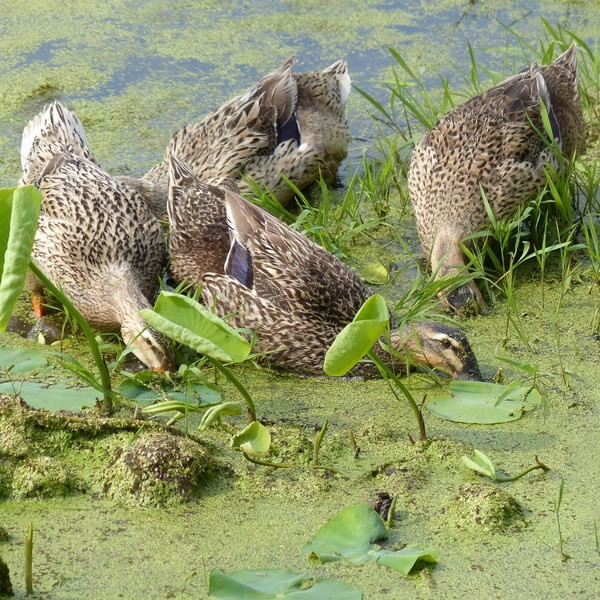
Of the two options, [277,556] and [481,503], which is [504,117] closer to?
[481,503]

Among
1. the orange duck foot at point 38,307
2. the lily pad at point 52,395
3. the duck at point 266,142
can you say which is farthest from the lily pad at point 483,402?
the duck at point 266,142

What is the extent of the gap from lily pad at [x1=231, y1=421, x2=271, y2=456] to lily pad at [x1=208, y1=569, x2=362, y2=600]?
2.15ft

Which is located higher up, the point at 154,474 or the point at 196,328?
the point at 196,328

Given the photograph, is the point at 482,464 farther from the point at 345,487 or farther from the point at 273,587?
the point at 273,587

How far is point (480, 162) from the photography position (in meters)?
5.96

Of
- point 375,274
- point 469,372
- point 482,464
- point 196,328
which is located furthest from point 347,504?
point 375,274

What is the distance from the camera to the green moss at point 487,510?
12.0ft

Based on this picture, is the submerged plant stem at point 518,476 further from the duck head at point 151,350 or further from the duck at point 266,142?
the duck at point 266,142

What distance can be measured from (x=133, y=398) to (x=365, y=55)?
14.8 feet

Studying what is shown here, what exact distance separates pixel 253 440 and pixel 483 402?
1030 mm

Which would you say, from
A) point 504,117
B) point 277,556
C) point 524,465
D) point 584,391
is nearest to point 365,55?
point 504,117

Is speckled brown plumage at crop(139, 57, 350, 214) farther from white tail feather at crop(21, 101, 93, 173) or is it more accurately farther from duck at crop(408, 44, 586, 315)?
duck at crop(408, 44, 586, 315)

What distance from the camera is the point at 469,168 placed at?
596 cm

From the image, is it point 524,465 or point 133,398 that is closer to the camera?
point 524,465
